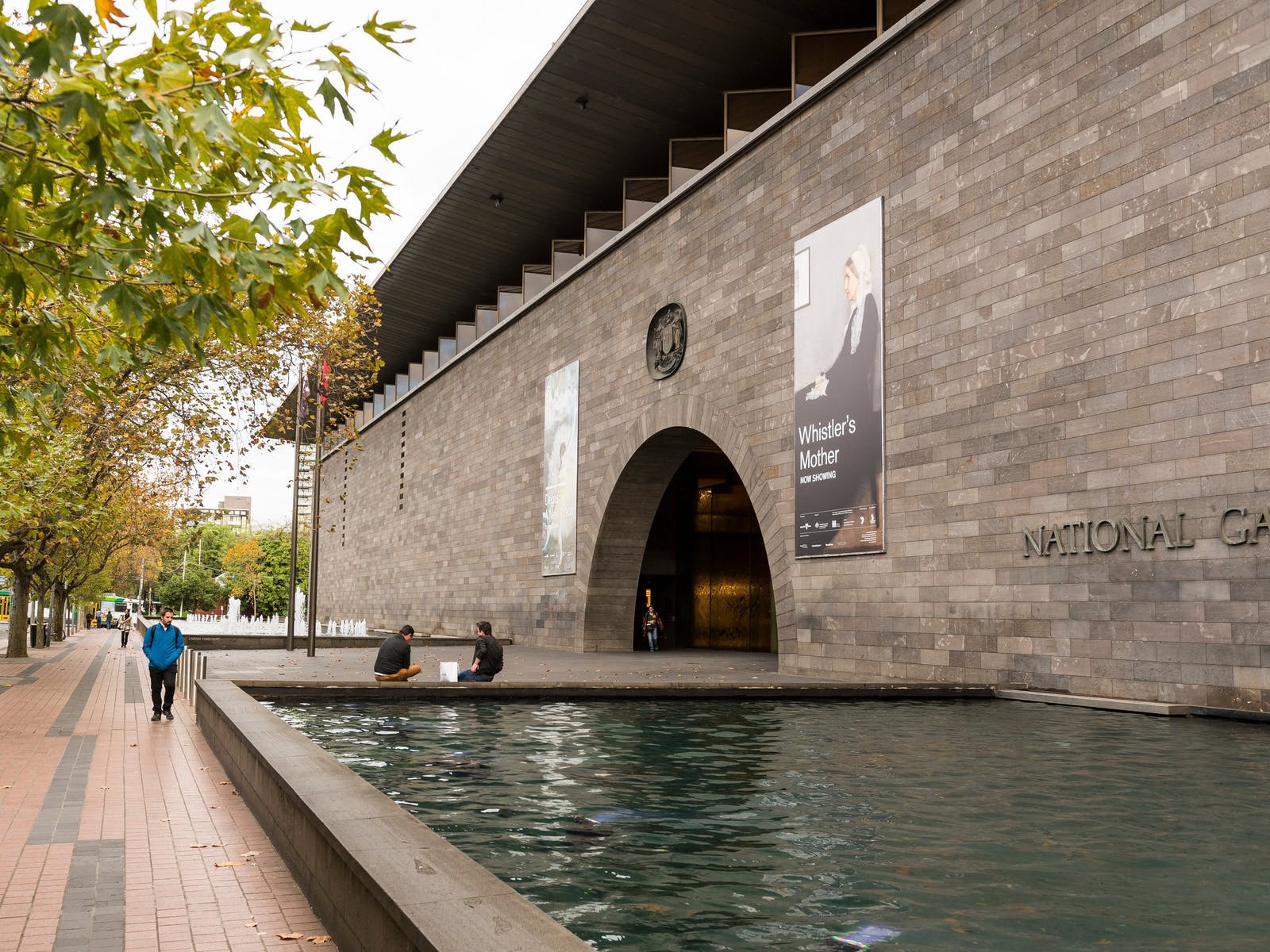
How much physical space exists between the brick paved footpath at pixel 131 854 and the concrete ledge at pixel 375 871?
19cm

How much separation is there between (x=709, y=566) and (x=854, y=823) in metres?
26.8

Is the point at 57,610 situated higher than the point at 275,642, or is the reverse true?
the point at 57,610

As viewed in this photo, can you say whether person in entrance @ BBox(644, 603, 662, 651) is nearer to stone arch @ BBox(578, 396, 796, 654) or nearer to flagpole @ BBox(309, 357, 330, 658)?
stone arch @ BBox(578, 396, 796, 654)

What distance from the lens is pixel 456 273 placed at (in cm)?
3828

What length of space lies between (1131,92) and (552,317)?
19.8m

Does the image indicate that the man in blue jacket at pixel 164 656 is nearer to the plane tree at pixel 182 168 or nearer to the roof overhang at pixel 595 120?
the plane tree at pixel 182 168

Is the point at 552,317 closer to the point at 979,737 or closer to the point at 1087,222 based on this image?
the point at 1087,222

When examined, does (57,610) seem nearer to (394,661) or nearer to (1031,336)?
(394,661)

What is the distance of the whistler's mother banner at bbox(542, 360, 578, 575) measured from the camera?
95.8ft

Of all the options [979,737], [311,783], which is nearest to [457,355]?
[979,737]

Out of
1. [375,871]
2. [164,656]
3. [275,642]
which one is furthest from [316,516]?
[375,871]

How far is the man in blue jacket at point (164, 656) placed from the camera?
13.3 m

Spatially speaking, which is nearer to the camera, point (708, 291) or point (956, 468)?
point (956, 468)

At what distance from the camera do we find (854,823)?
6.66 m
